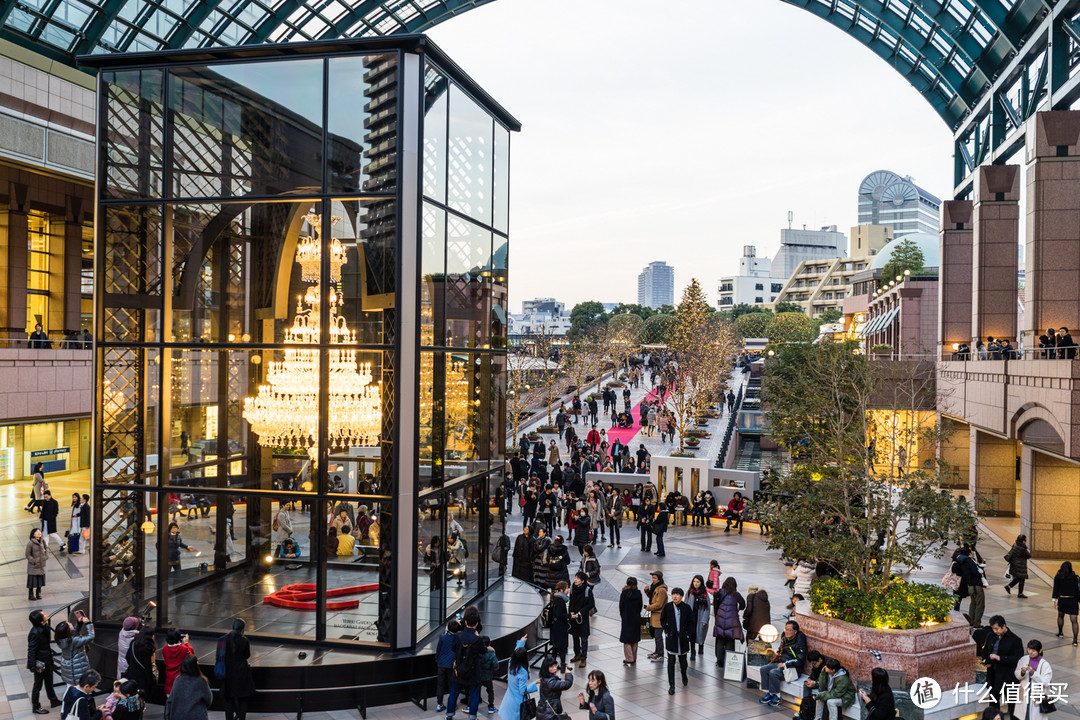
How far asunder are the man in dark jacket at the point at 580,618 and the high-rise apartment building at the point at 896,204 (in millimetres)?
185798

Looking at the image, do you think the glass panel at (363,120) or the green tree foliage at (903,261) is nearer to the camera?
the glass panel at (363,120)

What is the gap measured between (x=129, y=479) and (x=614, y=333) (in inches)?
3029

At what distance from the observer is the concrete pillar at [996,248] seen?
2667 centimetres

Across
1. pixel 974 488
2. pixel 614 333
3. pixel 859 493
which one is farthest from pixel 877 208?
pixel 859 493

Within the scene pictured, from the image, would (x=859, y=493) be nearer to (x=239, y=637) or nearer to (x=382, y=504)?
(x=382, y=504)

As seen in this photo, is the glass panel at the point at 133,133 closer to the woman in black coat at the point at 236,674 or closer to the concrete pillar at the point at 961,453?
the woman in black coat at the point at 236,674

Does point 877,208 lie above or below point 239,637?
above

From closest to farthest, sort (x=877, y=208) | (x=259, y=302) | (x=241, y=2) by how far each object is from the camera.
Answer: (x=259, y=302)
(x=241, y=2)
(x=877, y=208)

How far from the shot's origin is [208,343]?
37.1 feet

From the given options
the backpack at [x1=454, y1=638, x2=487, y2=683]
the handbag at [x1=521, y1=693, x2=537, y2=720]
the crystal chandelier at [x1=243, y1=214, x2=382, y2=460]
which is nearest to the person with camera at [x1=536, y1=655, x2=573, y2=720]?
the handbag at [x1=521, y1=693, x2=537, y2=720]

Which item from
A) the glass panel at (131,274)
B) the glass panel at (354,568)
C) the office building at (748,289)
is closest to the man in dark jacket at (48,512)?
the glass panel at (354,568)

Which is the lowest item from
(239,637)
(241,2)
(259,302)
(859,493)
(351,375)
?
(239,637)

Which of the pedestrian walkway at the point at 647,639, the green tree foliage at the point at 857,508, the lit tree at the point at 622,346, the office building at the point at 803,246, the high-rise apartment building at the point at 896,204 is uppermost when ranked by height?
the high-rise apartment building at the point at 896,204

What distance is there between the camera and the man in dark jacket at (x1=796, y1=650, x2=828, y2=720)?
30.7ft
